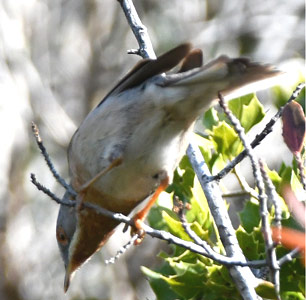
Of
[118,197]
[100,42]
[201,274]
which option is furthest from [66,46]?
[201,274]

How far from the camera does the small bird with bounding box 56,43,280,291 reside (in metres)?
3.24

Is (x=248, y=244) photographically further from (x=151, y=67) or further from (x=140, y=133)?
(x=151, y=67)

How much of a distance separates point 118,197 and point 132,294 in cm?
495

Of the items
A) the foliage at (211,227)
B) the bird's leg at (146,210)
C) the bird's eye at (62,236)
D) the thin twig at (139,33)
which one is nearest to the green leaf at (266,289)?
the foliage at (211,227)

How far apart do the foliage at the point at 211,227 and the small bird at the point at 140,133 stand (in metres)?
0.13

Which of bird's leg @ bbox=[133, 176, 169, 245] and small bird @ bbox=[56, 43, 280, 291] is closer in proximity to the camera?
small bird @ bbox=[56, 43, 280, 291]

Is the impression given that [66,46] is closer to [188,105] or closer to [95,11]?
[95,11]

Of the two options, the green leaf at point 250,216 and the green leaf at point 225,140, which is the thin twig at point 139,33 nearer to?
the green leaf at point 225,140

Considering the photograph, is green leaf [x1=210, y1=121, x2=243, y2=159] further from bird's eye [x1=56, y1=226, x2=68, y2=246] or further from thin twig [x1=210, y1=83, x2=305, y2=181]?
bird's eye [x1=56, y1=226, x2=68, y2=246]

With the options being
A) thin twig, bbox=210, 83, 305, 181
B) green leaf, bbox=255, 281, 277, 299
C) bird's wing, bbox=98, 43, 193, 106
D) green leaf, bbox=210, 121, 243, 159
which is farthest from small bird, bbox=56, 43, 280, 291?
green leaf, bbox=255, 281, 277, 299

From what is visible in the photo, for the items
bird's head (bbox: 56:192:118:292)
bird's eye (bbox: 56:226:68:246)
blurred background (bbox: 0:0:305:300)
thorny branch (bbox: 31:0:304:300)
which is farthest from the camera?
blurred background (bbox: 0:0:305:300)

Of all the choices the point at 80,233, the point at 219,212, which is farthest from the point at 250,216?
the point at 80,233

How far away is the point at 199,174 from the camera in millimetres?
3189

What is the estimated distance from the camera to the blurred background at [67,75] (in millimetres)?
8719
